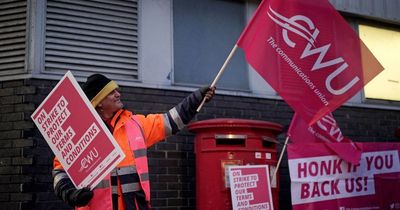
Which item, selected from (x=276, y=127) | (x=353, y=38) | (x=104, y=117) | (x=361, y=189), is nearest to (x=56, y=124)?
(x=104, y=117)

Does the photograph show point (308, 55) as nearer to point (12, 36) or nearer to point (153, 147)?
point (153, 147)

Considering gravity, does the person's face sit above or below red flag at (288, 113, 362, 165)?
above

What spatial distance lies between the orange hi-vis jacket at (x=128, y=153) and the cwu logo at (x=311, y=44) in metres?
1.62

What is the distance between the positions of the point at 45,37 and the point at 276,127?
2.69 meters

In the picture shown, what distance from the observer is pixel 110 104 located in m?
3.99

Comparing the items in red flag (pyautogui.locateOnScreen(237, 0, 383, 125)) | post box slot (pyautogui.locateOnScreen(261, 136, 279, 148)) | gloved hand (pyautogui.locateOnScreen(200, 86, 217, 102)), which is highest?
red flag (pyautogui.locateOnScreen(237, 0, 383, 125))

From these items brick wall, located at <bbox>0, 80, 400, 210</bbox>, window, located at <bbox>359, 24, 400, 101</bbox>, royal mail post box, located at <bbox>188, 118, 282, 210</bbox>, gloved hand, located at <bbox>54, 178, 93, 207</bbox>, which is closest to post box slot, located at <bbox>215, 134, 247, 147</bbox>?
royal mail post box, located at <bbox>188, 118, 282, 210</bbox>

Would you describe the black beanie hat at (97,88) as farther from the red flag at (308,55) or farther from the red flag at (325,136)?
the red flag at (325,136)

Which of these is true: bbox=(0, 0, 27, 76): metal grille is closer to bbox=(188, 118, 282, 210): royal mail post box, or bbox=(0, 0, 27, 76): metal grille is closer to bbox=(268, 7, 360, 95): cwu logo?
bbox=(188, 118, 282, 210): royal mail post box

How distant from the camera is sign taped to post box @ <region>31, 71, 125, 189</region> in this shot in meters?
3.47

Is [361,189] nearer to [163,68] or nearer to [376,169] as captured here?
[376,169]

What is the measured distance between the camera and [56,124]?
12.3 ft

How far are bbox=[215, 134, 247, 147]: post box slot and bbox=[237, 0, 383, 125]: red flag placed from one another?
65 cm

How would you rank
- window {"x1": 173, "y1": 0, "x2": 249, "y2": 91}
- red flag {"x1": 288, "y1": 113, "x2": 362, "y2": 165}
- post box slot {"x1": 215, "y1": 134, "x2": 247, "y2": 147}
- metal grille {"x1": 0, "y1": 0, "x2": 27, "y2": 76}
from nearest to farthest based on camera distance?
post box slot {"x1": 215, "y1": 134, "x2": 247, "y2": 147} < metal grille {"x1": 0, "y1": 0, "x2": 27, "y2": 76} < red flag {"x1": 288, "y1": 113, "x2": 362, "y2": 165} < window {"x1": 173, "y1": 0, "x2": 249, "y2": 91}
